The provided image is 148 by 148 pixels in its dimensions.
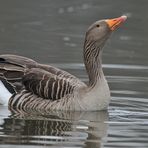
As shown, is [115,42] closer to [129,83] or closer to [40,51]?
[40,51]

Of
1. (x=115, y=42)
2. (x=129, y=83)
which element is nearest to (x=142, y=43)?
(x=115, y=42)

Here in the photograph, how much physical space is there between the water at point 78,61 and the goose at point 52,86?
20 cm

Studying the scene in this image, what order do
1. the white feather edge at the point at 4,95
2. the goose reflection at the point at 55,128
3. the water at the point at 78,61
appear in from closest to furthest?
the goose reflection at the point at 55,128
the water at the point at 78,61
the white feather edge at the point at 4,95

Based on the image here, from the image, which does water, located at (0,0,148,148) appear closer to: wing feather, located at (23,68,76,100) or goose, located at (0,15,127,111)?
goose, located at (0,15,127,111)

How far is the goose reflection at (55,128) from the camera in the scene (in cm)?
1173

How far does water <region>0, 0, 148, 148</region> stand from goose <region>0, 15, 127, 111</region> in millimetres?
197

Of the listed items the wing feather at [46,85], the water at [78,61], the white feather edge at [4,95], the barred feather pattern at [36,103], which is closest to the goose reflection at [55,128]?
the water at [78,61]

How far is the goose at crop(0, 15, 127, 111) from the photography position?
45.8ft

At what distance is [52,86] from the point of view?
45.6ft

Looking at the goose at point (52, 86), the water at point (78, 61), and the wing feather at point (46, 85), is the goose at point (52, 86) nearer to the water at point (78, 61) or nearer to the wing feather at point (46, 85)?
the wing feather at point (46, 85)

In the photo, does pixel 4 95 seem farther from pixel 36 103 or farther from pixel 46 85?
pixel 46 85

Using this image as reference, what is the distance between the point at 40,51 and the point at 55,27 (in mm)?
4159

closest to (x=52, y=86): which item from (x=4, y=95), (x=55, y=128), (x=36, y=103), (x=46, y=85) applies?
(x=46, y=85)

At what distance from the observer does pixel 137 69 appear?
1742cm
